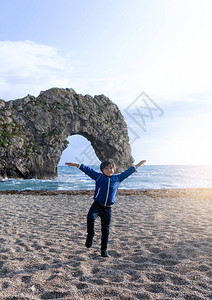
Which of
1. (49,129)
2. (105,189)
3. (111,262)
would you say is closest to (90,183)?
(49,129)

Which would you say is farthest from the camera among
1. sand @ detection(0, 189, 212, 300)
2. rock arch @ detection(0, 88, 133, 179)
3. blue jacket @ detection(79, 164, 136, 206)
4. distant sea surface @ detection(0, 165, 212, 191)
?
rock arch @ detection(0, 88, 133, 179)

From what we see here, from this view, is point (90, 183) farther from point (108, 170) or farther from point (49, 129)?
point (108, 170)

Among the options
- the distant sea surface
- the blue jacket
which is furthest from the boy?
the distant sea surface

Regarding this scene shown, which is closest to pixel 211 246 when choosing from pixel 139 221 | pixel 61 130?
pixel 139 221

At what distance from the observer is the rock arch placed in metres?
40.2

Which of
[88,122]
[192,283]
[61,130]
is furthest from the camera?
[88,122]

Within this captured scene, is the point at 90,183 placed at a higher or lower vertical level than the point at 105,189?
lower

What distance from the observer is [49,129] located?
45594 mm

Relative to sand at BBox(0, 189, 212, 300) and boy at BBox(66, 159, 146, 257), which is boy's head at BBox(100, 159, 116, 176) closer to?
boy at BBox(66, 159, 146, 257)

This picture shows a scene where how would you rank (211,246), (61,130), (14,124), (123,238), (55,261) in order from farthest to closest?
1. (61,130)
2. (14,124)
3. (123,238)
4. (211,246)
5. (55,261)

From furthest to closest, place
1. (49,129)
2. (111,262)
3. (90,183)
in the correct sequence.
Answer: (49,129)
(90,183)
(111,262)

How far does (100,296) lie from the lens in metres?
2.92

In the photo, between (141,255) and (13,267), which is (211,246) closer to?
(141,255)

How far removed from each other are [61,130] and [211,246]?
142 ft
